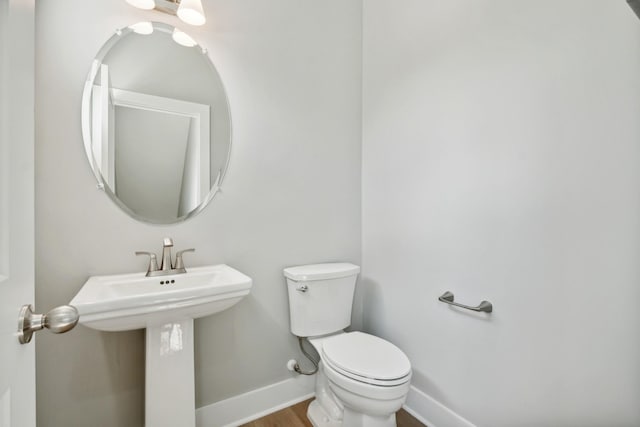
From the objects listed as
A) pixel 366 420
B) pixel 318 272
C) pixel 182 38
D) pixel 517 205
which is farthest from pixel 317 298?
pixel 182 38

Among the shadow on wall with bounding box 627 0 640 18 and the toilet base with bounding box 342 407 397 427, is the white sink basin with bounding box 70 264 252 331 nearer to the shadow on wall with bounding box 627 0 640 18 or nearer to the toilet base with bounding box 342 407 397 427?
the toilet base with bounding box 342 407 397 427

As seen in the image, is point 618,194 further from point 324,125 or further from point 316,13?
point 316,13

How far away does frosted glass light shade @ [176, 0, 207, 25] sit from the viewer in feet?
4.30

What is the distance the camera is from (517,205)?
3.92 ft

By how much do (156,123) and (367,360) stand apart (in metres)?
1.49

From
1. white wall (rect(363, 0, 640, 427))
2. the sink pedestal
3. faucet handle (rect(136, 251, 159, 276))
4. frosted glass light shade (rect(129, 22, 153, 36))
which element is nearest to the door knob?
the sink pedestal

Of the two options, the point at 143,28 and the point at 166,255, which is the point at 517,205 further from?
the point at 143,28

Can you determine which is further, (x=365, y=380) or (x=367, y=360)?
(x=367, y=360)

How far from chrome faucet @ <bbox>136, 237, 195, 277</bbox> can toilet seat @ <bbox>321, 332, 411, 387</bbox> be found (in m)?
0.79

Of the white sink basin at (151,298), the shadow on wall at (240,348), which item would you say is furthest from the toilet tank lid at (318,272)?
the white sink basin at (151,298)

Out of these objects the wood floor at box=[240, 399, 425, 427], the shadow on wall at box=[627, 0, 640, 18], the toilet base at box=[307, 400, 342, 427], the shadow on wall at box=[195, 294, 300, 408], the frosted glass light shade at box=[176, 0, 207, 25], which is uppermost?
the frosted glass light shade at box=[176, 0, 207, 25]

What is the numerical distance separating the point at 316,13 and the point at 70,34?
1300mm

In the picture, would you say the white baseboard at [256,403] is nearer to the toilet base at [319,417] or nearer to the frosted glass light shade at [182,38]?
the toilet base at [319,417]

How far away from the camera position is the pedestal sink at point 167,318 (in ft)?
3.28
